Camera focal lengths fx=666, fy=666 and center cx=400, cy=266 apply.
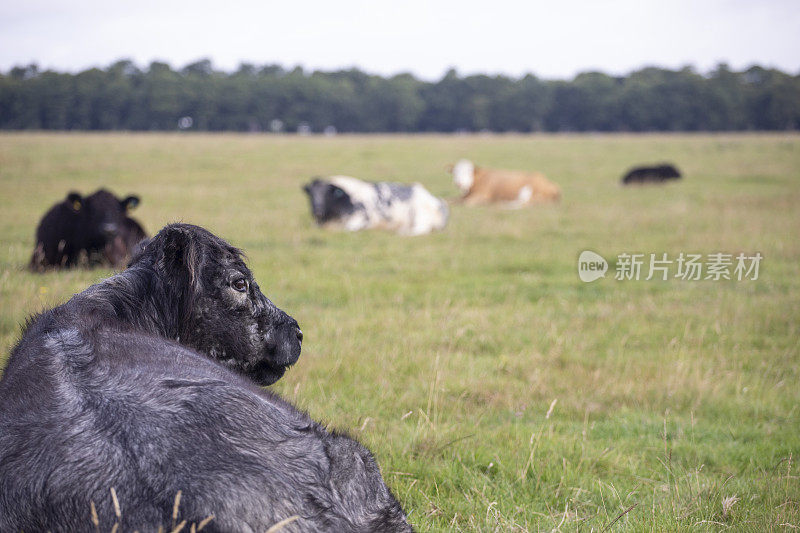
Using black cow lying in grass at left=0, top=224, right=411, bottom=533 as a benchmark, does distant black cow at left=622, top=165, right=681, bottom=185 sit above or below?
above

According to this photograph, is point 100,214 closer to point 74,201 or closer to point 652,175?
point 74,201

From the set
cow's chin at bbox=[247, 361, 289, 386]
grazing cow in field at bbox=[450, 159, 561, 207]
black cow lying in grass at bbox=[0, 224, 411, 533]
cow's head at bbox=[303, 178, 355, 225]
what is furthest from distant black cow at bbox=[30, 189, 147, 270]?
grazing cow in field at bbox=[450, 159, 561, 207]

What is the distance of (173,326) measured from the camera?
342 cm

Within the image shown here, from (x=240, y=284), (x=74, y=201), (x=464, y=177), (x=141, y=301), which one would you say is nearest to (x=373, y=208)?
(x=74, y=201)

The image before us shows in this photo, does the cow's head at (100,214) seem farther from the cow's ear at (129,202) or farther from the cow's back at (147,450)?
the cow's back at (147,450)

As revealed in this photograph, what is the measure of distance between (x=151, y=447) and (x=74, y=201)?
358 inches

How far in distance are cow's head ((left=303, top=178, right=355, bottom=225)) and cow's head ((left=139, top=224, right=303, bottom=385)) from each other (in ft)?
34.9

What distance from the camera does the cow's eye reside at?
3.52 metres

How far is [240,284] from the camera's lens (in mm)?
3549

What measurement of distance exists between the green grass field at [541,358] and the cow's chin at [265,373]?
0.52m

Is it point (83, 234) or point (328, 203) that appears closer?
point (83, 234)

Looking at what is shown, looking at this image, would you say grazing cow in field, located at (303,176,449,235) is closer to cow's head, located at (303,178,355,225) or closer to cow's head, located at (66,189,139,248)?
cow's head, located at (303,178,355,225)

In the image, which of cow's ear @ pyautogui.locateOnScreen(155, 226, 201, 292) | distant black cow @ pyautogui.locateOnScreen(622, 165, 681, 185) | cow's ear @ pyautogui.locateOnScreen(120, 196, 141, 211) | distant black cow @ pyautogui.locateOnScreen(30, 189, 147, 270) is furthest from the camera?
distant black cow @ pyautogui.locateOnScreen(622, 165, 681, 185)

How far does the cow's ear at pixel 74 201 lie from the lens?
993 centimetres
